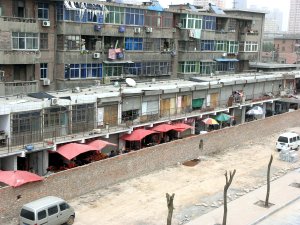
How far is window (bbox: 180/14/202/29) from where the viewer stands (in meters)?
48.4

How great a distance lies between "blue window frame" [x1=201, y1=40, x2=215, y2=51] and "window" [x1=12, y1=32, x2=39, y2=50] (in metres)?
22.0

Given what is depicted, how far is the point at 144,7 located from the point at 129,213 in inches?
953

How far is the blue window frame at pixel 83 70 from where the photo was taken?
38.0 metres

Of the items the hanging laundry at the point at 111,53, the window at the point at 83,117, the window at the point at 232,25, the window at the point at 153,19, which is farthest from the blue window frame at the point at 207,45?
the window at the point at 83,117

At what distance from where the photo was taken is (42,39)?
36156 millimetres

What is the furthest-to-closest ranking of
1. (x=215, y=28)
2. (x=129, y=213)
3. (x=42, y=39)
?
(x=215, y=28) < (x=42, y=39) < (x=129, y=213)

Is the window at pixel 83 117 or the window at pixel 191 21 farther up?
the window at pixel 191 21

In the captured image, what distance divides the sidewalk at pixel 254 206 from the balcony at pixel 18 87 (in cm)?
1707

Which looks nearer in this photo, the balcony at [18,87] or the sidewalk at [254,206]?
the sidewalk at [254,206]

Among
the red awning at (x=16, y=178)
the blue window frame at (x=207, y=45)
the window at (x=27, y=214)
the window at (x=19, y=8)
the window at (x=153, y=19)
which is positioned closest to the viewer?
the window at (x=27, y=214)

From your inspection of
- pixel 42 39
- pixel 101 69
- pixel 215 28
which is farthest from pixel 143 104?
pixel 215 28

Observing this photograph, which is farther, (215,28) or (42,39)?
(215,28)

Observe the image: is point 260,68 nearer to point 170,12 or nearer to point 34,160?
point 170,12

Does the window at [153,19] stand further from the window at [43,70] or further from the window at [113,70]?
the window at [43,70]
